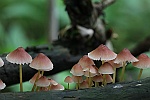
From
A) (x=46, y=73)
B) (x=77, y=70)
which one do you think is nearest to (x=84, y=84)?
(x=77, y=70)

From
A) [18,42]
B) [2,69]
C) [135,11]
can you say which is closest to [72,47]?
[2,69]

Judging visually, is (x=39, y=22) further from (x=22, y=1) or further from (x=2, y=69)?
(x=2, y=69)

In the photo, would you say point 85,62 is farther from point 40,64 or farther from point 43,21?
point 43,21

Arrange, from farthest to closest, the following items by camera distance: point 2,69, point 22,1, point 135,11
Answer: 1. point 135,11
2. point 22,1
3. point 2,69

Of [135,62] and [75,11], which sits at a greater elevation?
[75,11]

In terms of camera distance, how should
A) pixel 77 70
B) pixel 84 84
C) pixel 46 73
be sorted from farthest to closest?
pixel 46 73 < pixel 84 84 < pixel 77 70

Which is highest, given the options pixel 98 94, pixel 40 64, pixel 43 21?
pixel 43 21
